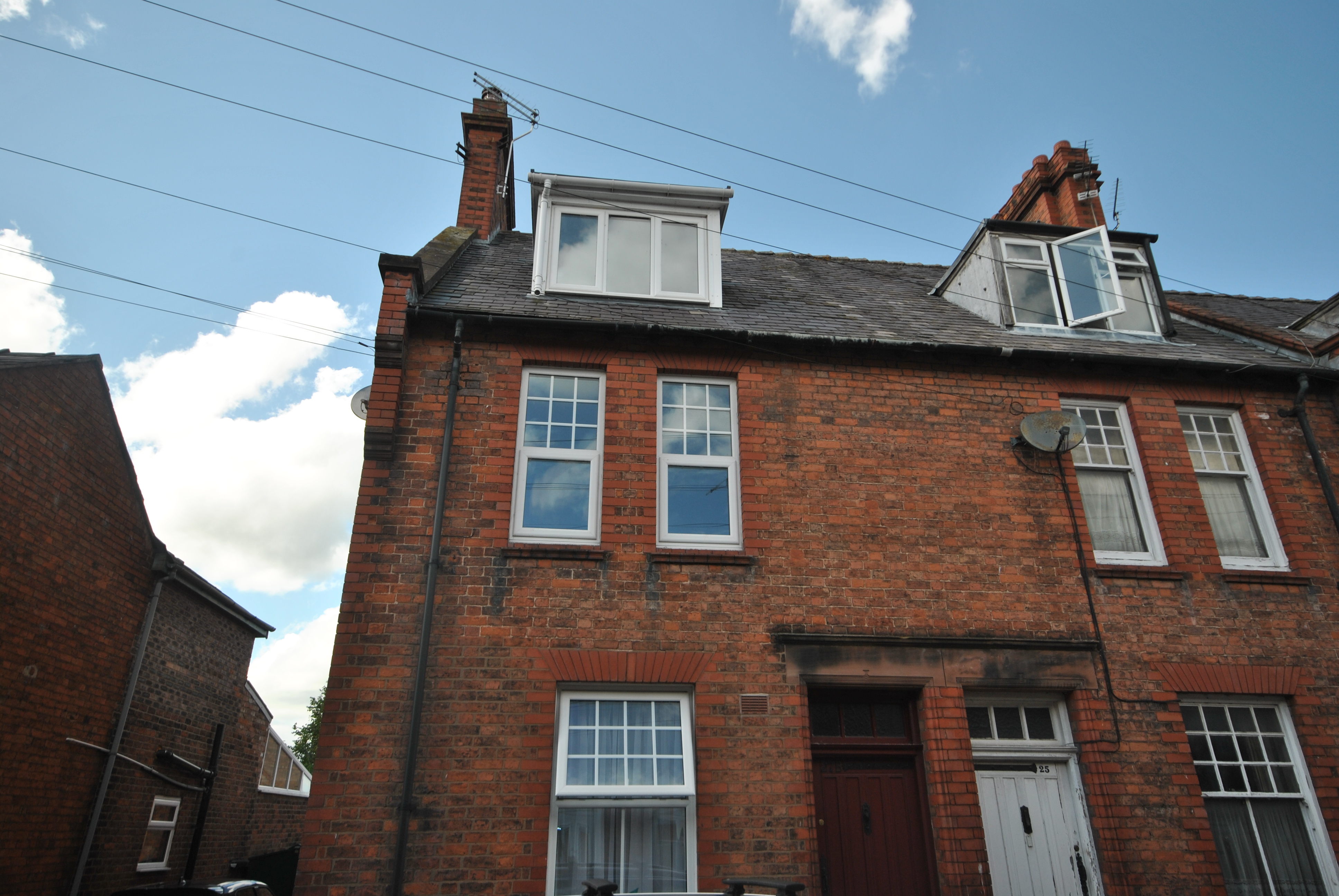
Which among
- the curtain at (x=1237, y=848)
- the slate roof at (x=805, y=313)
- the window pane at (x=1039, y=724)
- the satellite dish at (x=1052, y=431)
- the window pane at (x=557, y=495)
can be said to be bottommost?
the curtain at (x=1237, y=848)

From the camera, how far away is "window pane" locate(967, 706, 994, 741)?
759 cm

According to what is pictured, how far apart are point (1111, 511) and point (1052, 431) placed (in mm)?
1166

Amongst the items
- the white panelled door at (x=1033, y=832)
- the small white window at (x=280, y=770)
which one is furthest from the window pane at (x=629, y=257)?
the small white window at (x=280, y=770)

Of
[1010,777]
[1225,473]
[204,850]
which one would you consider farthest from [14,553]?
[1225,473]

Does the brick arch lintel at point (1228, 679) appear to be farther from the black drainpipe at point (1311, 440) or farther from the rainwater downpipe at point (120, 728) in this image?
the rainwater downpipe at point (120, 728)

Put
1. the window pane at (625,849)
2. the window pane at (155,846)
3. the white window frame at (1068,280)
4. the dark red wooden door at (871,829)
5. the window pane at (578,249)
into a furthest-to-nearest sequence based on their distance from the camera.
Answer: the window pane at (155,846)
the white window frame at (1068,280)
the window pane at (578,249)
the dark red wooden door at (871,829)
the window pane at (625,849)

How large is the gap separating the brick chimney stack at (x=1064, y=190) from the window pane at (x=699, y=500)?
7.29 m

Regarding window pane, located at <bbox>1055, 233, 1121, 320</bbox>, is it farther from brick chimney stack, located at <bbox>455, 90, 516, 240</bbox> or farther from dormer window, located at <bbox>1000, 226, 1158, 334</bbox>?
brick chimney stack, located at <bbox>455, 90, 516, 240</bbox>

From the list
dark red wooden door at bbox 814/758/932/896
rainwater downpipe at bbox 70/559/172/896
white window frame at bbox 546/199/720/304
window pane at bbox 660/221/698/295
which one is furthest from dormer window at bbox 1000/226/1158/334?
rainwater downpipe at bbox 70/559/172/896

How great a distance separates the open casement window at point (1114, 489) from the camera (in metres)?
8.47

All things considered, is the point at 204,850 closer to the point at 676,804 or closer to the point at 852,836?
the point at 676,804

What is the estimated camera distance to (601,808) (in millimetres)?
6707

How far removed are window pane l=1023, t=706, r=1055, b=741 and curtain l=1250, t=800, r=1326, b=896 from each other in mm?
1922

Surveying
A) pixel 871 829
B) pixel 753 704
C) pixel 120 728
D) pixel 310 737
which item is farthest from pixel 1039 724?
pixel 310 737
